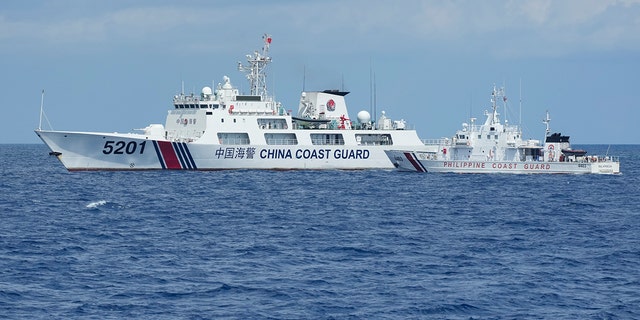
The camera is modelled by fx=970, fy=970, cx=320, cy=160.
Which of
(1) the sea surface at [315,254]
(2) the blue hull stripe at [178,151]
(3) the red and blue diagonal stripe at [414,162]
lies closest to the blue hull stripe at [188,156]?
(2) the blue hull stripe at [178,151]

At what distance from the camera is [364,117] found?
76.4 metres

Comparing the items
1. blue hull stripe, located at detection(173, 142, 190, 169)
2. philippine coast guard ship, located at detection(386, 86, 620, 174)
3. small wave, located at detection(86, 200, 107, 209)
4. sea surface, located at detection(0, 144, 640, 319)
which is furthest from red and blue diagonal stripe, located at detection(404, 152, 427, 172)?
small wave, located at detection(86, 200, 107, 209)

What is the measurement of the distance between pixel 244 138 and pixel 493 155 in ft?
59.0

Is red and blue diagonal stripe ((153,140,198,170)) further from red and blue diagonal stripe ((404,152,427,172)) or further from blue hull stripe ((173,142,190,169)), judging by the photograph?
red and blue diagonal stripe ((404,152,427,172))

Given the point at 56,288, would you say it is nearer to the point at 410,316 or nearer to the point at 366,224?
the point at 410,316

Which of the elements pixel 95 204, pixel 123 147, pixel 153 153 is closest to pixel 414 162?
pixel 153 153

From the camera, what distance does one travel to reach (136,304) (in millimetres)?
22984

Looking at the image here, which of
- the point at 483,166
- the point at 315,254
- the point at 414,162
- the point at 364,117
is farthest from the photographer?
the point at 364,117

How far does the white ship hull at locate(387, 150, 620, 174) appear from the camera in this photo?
69.8 m

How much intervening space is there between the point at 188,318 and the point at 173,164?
4642cm

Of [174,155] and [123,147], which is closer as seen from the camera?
[123,147]

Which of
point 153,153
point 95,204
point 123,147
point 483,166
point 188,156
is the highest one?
point 123,147

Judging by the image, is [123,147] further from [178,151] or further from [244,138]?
[244,138]

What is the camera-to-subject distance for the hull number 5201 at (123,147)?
66.5 meters
